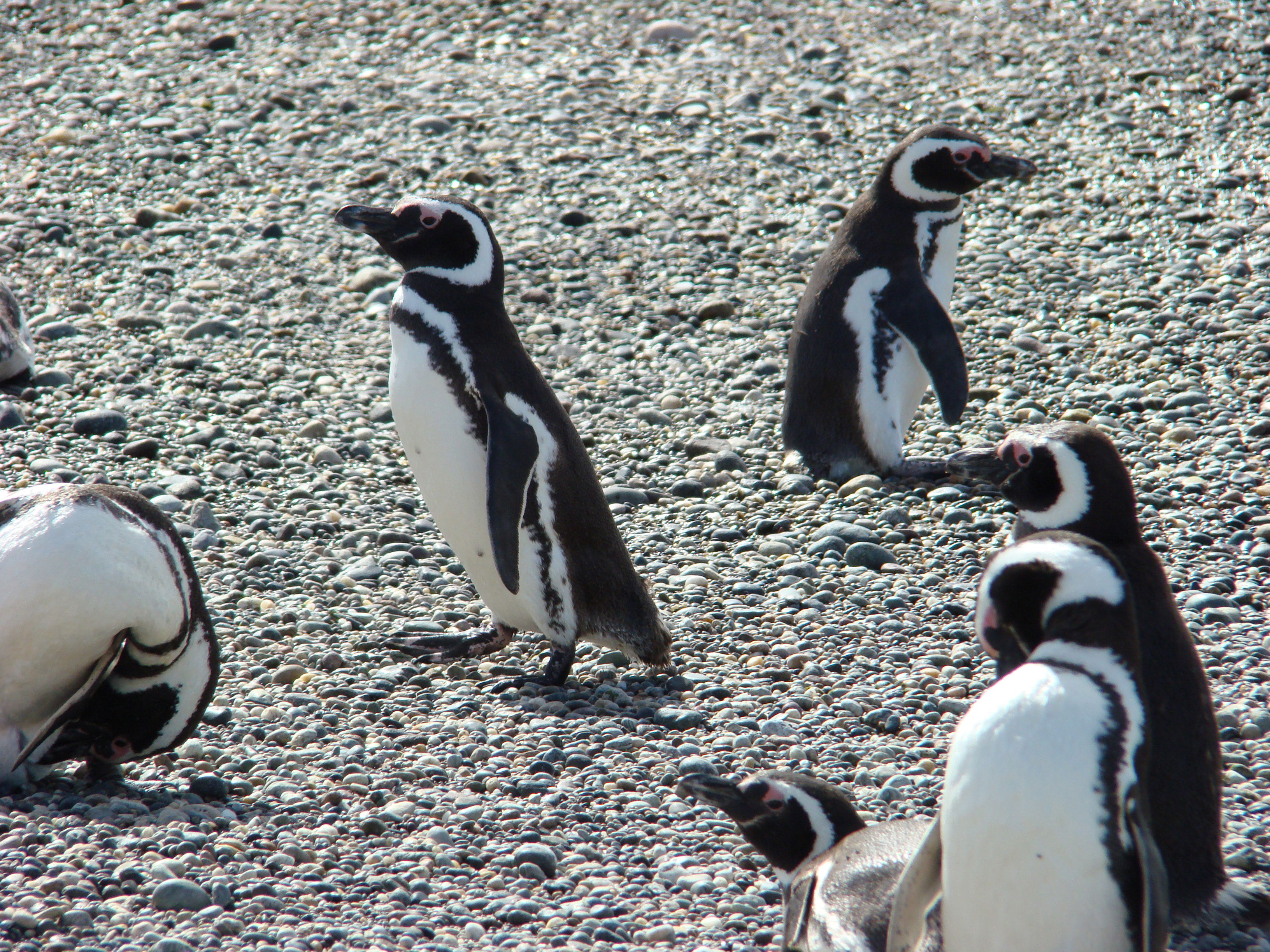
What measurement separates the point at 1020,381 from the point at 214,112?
491cm

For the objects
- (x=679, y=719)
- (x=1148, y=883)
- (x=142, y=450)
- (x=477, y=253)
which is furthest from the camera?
(x=142, y=450)

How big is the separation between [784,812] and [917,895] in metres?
0.43

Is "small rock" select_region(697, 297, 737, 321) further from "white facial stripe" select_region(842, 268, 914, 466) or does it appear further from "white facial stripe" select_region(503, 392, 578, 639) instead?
"white facial stripe" select_region(503, 392, 578, 639)

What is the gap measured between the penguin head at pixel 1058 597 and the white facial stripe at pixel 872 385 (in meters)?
2.58

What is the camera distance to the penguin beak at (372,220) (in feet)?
12.8

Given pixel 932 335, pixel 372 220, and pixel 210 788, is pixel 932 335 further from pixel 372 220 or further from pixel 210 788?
pixel 210 788

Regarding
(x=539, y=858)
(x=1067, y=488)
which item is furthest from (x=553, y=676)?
(x=1067, y=488)

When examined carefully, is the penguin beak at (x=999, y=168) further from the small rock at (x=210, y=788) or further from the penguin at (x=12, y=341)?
the penguin at (x=12, y=341)

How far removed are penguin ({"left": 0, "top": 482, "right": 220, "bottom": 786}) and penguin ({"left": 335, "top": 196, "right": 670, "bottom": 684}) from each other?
835 mm

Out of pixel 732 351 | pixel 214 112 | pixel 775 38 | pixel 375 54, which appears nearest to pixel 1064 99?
pixel 775 38

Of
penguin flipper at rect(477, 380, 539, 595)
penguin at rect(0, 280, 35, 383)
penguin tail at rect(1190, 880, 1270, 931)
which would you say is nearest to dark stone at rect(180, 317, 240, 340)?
penguin at rect(0, 280, 35, 383)

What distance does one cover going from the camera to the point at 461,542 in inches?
153

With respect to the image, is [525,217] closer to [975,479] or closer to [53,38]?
[53,38]

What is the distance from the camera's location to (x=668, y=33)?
8.61 meters
